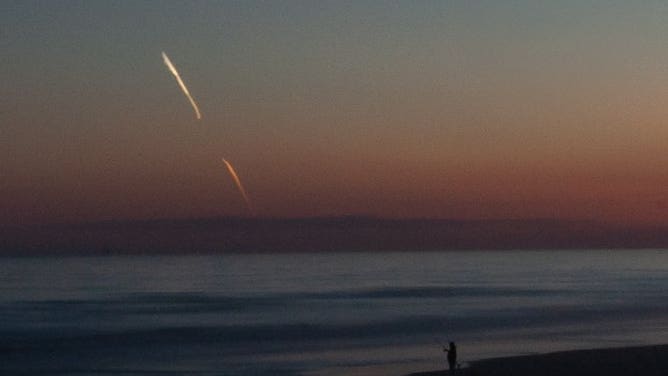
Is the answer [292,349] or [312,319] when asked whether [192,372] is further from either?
[312,319]

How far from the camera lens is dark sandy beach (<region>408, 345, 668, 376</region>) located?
33.2 metres

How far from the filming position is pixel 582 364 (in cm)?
3531

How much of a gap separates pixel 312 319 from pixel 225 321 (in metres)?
5.45

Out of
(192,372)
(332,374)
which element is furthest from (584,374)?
(192,372)

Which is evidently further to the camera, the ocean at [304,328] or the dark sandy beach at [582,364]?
the ocean at [304,328]

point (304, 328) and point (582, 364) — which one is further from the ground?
point (304, 328)

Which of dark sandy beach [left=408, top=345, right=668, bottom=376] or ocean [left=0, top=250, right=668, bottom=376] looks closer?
dark sandy beach [left=408, top=345, right=668, bottom=376]

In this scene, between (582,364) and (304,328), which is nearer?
(582,364)

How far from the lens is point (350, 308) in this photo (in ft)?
249

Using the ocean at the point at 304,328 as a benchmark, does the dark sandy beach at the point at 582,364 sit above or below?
below

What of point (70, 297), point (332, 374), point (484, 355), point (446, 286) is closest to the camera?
point (332, 374)

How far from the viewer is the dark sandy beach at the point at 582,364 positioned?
109ft

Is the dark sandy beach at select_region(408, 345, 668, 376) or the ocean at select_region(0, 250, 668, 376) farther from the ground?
the ocean at select_region(0, 250, 668, 376)

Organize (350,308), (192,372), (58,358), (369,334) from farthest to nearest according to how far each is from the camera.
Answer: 1. (350,308)
2. (369,334)
3. (58,358)
4. (192,372)
